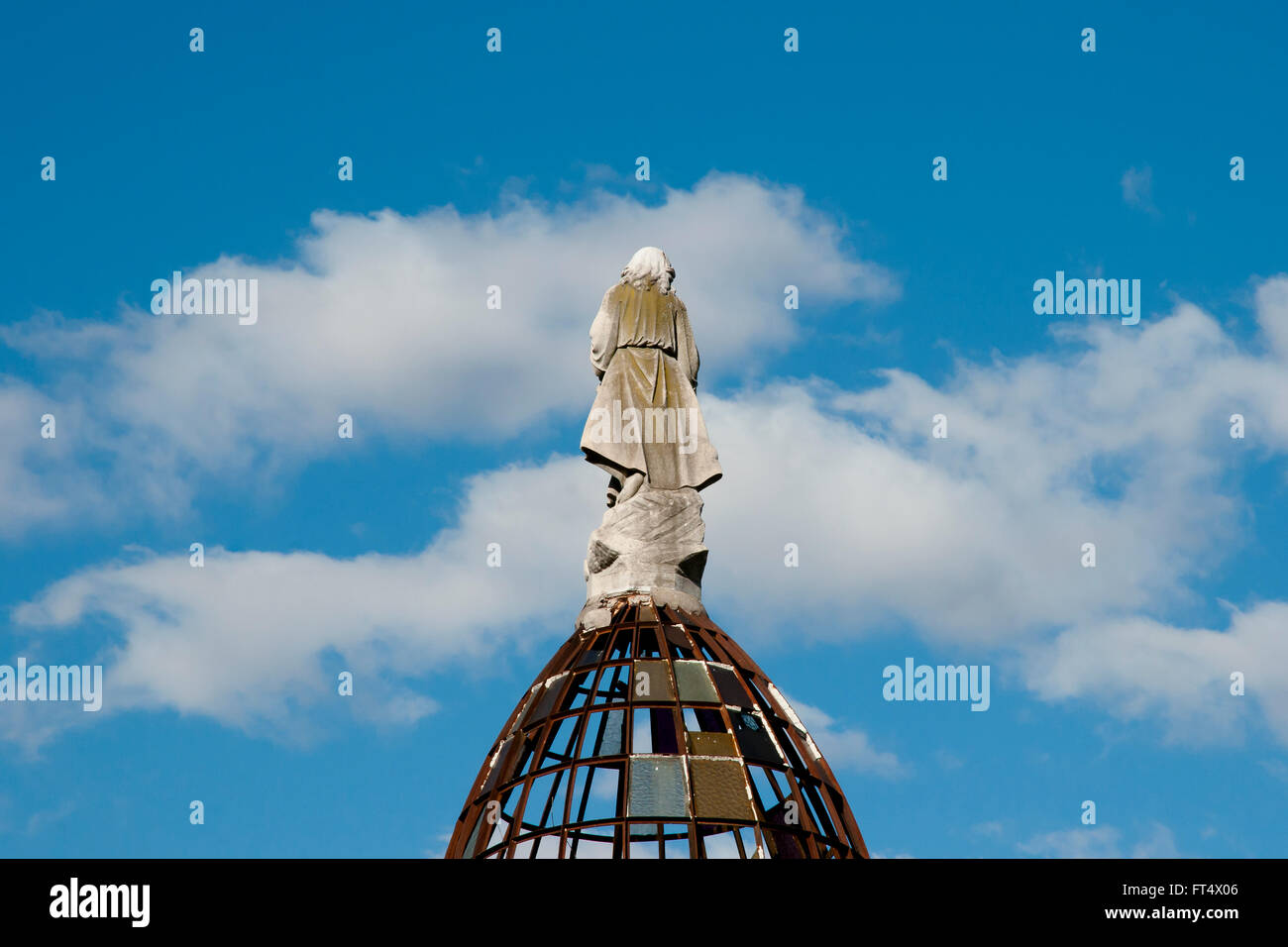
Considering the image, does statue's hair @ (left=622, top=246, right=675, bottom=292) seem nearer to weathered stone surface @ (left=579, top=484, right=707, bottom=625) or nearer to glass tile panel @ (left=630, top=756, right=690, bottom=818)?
weathered stone surface @ (left=579, top=484, right=707, bottom=625)

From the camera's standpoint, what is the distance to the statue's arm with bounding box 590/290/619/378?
44.8 m

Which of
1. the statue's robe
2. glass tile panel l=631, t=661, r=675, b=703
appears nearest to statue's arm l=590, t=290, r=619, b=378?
the statue's robe

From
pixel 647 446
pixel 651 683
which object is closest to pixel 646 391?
pixel 647 446

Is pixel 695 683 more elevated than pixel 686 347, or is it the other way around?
pixel 686 347

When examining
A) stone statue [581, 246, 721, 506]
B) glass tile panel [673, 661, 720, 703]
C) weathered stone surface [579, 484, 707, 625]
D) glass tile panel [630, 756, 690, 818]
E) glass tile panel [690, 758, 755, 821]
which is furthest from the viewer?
stone statue [581, 246, 721, 506]

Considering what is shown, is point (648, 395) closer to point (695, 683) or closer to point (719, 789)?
point (695, 683)

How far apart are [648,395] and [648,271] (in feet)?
8.96

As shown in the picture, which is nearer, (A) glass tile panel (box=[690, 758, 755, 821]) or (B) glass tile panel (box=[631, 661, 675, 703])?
(A) glass tile panel (box=[690, 758, 755, 821])

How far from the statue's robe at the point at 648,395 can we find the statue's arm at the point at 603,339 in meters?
0.02

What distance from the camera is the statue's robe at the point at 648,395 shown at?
43.7m

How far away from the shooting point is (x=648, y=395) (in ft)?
145

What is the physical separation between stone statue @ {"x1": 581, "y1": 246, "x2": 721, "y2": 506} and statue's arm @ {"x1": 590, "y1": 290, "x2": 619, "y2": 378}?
0.02m
